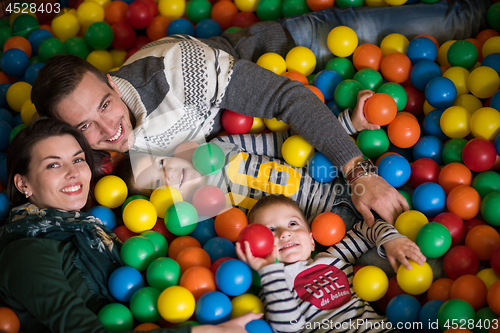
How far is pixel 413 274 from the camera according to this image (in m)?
1.40

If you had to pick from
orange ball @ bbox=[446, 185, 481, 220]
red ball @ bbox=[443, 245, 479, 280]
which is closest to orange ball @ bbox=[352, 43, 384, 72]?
orange ball @ bbox=[446, 185, 481, 220]

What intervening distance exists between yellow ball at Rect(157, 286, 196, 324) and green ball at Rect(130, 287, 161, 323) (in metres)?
0.03

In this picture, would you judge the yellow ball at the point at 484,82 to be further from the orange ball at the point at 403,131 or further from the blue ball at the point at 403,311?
the blue ball at the point at 403,311

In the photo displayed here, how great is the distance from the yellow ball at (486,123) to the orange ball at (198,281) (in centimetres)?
119

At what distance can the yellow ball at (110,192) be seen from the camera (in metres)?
1.81

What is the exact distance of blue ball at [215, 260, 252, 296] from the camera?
54.3 inches

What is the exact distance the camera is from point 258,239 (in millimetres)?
1419

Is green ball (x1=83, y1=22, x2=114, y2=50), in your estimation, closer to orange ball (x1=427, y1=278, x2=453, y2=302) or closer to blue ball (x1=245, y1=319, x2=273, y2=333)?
blue ball (x1=245, y1=319, x2=273, y2=333)

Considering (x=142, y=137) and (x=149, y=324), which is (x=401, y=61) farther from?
(x=149, y=324)

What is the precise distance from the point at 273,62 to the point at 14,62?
5.05ft

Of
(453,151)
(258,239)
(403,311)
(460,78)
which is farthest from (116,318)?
(460,78)

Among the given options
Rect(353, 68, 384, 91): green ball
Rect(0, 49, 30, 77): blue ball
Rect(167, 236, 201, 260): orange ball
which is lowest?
Rect(167, 236, 201, 260): orange ball

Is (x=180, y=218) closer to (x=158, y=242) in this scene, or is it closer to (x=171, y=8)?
(x=158, y=242)

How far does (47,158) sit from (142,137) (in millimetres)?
423
